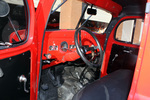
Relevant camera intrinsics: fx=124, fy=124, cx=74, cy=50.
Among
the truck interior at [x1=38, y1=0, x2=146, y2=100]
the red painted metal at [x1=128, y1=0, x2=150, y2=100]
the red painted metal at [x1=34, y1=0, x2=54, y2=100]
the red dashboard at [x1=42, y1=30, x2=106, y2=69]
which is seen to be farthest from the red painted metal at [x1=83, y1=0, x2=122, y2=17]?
the red painted metal at [x1=128, y1=0, x2=150, y2=100]

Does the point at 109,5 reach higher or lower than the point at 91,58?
higher

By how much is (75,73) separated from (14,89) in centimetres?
164

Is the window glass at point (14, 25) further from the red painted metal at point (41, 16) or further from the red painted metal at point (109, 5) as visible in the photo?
the red painted metal at point (109, 5)

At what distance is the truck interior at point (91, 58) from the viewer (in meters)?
1.57

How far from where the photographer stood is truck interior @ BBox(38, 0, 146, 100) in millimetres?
1567

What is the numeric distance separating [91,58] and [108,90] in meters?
0.57

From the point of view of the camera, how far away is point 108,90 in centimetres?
144

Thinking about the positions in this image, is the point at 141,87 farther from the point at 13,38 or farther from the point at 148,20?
the point at 13,38

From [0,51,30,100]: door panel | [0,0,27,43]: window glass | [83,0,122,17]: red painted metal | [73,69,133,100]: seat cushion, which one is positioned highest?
[83,0,122,17]: red painted metal

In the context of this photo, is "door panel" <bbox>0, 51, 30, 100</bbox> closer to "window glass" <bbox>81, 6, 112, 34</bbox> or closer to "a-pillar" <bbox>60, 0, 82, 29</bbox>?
"a-pillar" <bbox>60, 0, 82, 29</bbox>

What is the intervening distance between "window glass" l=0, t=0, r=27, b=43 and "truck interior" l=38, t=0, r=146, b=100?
0.53m

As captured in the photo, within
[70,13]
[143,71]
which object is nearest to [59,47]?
[143,71]

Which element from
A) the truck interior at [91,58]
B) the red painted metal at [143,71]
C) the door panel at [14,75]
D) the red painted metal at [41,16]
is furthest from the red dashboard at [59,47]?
the red painted metal at [143,71]

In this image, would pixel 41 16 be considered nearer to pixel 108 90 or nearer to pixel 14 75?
pixel 14 75
